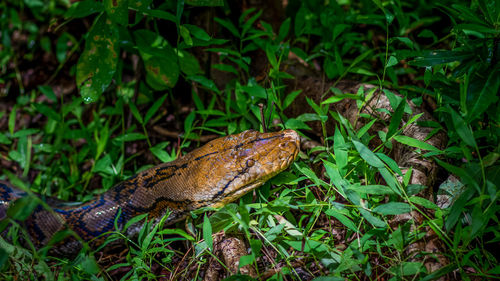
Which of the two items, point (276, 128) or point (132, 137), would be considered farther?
point (132, 137)

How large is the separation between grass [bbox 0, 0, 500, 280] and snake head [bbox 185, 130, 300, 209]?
0.12 metres

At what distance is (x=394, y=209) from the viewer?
80.0 inches

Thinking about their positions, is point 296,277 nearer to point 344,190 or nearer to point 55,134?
point 344,190

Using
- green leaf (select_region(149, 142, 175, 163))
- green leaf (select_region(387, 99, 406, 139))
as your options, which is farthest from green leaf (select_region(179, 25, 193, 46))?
green leaf (select_region(387, 99, 406, 139))

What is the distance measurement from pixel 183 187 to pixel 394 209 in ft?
5.42

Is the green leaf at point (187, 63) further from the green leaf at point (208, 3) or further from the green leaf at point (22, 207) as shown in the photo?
the green leaf at point (22, 207)

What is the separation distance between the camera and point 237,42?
13.3 ft

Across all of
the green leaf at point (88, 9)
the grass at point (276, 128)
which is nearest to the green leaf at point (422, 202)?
the grass at point (276, 128)

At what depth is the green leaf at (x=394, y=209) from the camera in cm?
203

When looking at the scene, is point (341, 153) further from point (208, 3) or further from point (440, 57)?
point (208, 3)

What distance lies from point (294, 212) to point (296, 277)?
57 cm

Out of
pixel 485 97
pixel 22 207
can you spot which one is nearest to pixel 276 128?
pixel 485 97

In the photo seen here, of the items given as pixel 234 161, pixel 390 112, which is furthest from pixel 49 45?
pixel 390 112

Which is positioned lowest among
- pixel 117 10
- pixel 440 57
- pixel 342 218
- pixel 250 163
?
pixel 342 218
